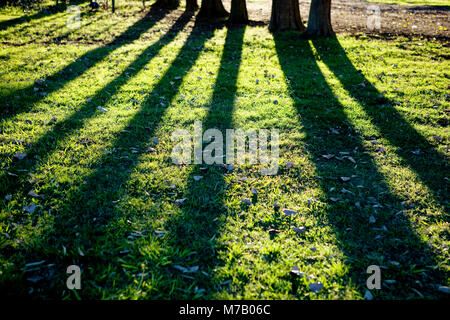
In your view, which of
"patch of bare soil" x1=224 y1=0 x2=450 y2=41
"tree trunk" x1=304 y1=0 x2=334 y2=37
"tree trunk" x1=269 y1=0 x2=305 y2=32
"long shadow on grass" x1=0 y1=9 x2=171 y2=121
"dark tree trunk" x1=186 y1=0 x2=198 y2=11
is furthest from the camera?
"dark tree trunk" x1=186 y1=0 x2=198 y2=11

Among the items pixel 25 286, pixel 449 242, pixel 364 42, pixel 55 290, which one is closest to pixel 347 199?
pixel 449 242

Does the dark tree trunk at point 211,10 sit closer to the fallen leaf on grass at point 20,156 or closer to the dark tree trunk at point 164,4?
the dark tree trunk at point 164,4

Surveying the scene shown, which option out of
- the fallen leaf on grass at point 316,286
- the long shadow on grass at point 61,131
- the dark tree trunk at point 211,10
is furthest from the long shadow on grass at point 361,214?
the dark tree trunk at point 211,10

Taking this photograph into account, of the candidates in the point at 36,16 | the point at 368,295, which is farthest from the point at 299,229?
the point at 36,16

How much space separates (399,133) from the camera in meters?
5.01

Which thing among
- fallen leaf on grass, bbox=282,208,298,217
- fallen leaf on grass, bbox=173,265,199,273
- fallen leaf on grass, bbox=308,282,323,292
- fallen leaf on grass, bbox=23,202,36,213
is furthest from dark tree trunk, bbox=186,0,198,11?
fallen leaf on grass, bbox=308,282,323,292

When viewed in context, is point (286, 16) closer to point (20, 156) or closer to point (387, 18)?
point (387, 18)

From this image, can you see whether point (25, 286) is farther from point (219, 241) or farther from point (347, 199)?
point (347, 199)

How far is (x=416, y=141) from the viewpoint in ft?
15.7

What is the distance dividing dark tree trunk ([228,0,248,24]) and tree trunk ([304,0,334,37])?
361 centimetres

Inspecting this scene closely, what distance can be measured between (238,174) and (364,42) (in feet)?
27.7

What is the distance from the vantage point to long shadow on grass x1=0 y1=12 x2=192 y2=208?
372cm

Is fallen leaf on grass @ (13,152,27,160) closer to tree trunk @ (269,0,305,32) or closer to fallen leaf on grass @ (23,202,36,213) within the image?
fallen leaf on grass @ (23,202,36,213)

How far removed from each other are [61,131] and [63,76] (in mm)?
2839
